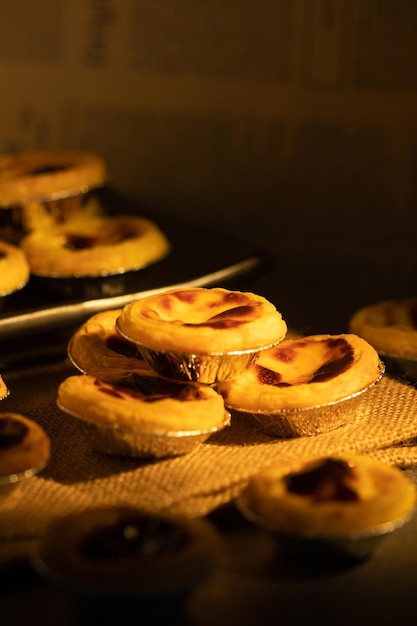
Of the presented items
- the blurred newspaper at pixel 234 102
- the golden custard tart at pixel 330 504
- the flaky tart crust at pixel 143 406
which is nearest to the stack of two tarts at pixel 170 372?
the flaky tart crust at pixel 143 406

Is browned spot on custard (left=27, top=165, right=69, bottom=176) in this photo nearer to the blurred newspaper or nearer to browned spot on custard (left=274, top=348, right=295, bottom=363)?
the blurred newspaper

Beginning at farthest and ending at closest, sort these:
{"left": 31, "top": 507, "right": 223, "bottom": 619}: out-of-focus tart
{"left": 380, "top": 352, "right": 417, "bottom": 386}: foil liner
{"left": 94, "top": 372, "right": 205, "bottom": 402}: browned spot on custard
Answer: {"left": 380, "top": 352, "right": 417, "bottom": 386}: foil liner → {"left": 94, "top": 372, "right": 205, "bottom": 402}: browned spot on custard → {"left": 31, "top": 507, "right": 223, "bottom": 619}: out-of-focus tart

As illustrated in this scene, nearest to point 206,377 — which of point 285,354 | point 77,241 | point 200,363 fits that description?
point 200,363

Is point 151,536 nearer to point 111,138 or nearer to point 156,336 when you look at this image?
point 156,336

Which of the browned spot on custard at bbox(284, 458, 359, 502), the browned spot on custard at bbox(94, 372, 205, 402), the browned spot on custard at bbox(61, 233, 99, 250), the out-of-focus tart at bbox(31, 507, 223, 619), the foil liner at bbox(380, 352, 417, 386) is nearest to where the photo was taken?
the out-of-focus tart at bbox(31, 507, 223, 619)

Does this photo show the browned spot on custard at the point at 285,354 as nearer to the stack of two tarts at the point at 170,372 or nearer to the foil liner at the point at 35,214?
the stack of two tarts at the point at 170,372

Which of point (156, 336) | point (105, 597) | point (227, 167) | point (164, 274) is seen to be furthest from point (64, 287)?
point (105, 597)

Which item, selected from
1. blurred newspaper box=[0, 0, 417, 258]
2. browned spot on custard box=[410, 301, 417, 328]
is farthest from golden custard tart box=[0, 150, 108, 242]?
browned spot on custard box=[410, 301, 417, 328]
